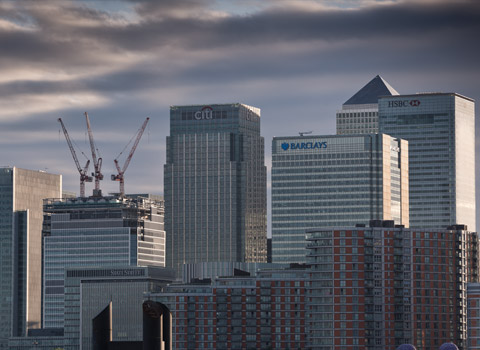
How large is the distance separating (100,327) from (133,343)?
2284mm

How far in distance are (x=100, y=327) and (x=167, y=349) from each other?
4415 mm

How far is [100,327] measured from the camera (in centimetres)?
8888

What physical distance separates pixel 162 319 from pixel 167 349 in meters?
2.06

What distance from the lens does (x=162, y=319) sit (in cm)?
8875

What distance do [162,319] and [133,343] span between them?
237 centimetres

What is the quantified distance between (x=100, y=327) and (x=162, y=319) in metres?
3.90

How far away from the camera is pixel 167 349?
3519 inches

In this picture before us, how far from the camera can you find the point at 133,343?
88.9 m
